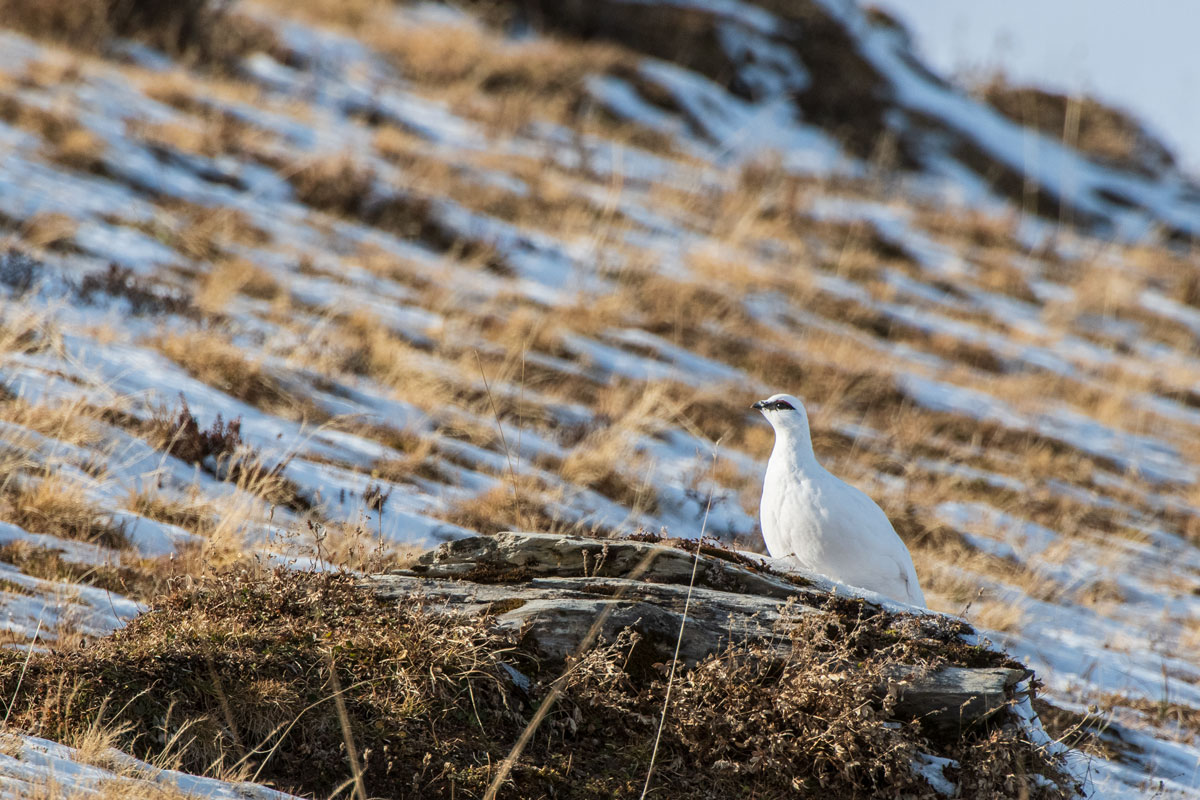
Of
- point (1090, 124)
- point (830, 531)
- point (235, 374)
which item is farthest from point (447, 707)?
point (1090, 124)

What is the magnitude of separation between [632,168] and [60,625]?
1162cm

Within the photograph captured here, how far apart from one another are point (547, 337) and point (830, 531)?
4879 mm

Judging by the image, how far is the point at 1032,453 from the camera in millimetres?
8742

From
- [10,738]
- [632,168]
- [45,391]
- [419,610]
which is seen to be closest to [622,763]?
[419,610]

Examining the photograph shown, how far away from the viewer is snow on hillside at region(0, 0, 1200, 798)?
4770mm

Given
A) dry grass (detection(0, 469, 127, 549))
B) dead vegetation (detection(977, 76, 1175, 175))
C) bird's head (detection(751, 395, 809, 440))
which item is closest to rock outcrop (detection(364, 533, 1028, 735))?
bird's head (detection(751, 395, 809, 440))

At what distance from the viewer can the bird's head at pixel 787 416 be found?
4094 millimetres

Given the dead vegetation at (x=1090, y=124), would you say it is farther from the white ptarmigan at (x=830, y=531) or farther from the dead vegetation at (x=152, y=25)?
the white ptarmigan at (x=830, y=531)

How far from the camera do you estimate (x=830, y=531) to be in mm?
3752

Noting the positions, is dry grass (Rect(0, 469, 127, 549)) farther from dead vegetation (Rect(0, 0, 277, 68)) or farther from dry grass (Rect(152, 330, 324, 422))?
dead vegetation (Rect(0, 0, 277, 68))

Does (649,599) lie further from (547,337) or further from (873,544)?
(547,337)

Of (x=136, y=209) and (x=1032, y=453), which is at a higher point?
(x=136, y=209)

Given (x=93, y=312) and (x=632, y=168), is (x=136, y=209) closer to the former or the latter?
(x=93, y=312)

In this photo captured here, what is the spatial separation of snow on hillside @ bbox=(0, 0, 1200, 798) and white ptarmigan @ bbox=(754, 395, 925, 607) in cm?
79
